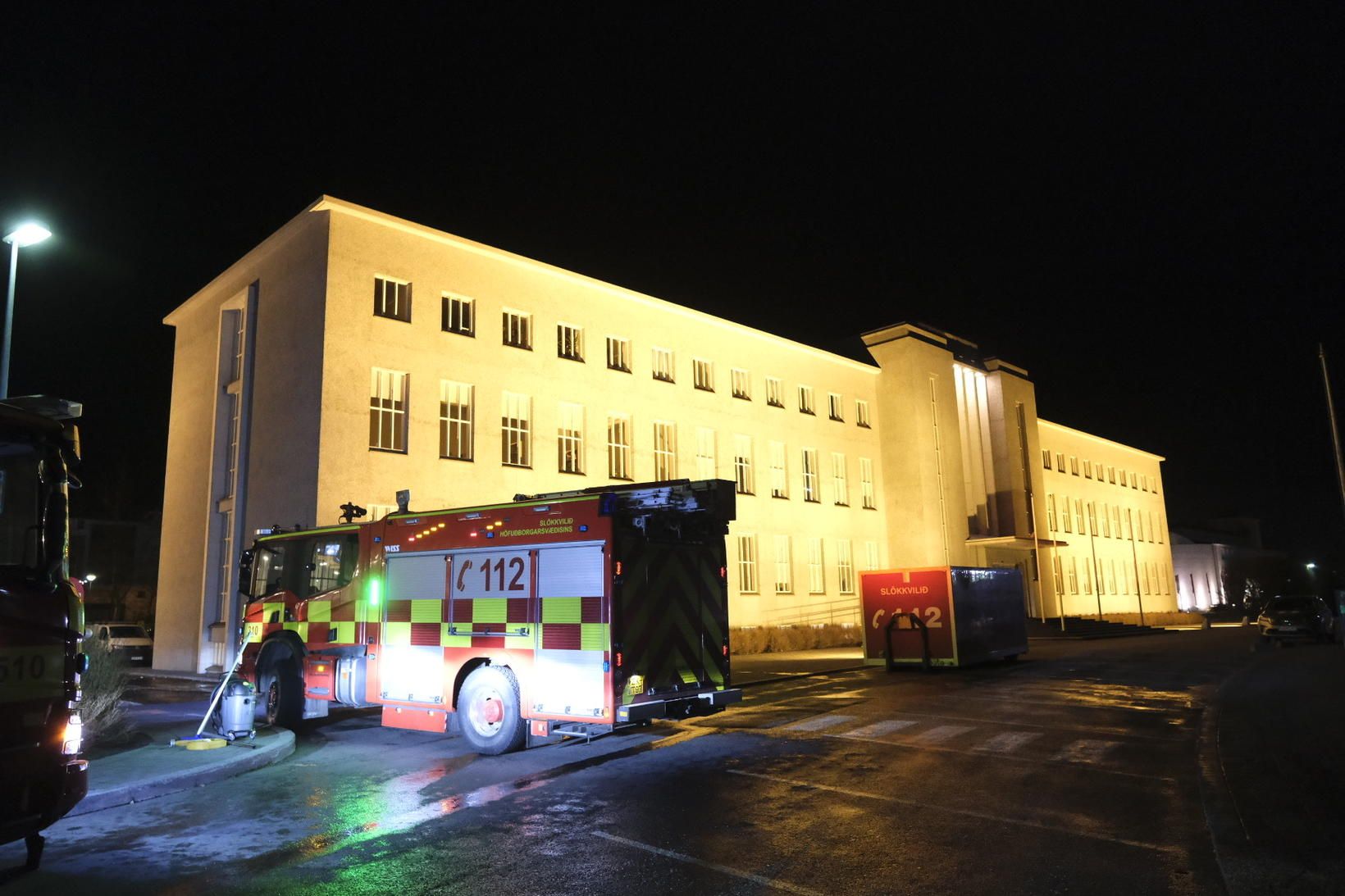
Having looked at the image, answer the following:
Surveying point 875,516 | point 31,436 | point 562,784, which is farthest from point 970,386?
point 31,436

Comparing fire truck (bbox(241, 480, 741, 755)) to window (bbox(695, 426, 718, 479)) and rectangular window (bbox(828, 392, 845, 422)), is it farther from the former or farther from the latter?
rectangular window (bbox(828, 392, 845, 422))

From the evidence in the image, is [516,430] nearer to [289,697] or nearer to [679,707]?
[289,697]

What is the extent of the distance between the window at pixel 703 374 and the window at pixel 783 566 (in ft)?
21.3

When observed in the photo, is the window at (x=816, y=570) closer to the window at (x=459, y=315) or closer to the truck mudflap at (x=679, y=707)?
the window at (x=459, y=315)

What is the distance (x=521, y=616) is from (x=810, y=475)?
26.9 metres

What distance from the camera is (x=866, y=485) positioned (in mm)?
39562

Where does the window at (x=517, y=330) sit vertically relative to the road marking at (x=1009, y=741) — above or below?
above

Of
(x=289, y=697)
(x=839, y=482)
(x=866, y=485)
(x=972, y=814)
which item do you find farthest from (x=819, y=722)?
(x=866, y=485)

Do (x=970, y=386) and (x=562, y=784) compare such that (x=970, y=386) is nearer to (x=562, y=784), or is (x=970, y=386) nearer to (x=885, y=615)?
(x=885, y=615)

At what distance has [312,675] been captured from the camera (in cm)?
1237

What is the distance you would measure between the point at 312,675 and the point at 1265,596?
9983 cm

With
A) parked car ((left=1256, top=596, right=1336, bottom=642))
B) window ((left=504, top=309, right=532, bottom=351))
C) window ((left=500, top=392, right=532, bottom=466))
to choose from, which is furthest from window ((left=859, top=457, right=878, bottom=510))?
window ((left=504, top=309, right=532, bottom=351))

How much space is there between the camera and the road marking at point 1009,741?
10227 millimetres

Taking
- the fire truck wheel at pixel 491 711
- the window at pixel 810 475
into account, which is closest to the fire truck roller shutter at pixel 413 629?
the fire truck wheel at pixel 491 711
